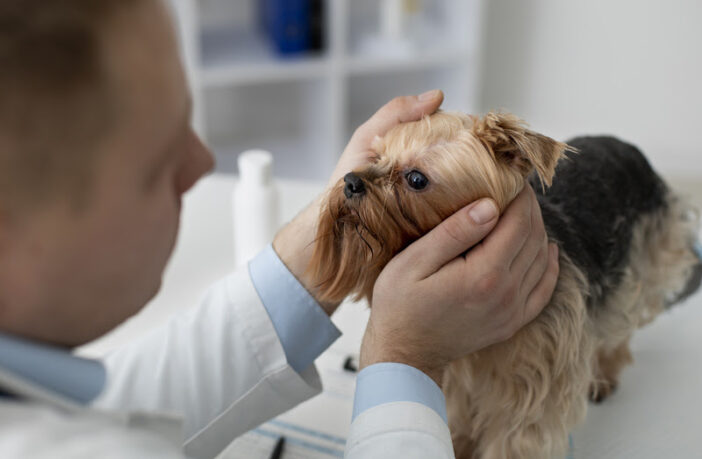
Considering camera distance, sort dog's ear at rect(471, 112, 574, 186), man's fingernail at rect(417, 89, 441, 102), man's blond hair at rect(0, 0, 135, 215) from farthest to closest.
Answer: man's fingernail at rect(417, 89, 441, 102)
dog's ear at rect(471, 112, 574, 186)
man's blond hair at rect(0, 0, 135, 215)

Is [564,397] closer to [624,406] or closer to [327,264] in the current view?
[624,406]

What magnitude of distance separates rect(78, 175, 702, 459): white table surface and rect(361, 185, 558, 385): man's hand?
0.29 m

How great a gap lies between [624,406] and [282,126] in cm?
267

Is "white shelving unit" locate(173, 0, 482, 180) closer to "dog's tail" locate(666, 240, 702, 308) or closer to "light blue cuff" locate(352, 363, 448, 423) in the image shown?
"dog's tail" locate(666, 240, 702, 308)

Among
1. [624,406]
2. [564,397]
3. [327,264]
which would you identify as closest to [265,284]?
[327,264]

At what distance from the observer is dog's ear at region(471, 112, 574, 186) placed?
834 millimetres

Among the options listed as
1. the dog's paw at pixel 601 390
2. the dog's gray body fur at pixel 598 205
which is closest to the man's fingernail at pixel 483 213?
the dog's gray body fur at pixel 598 205

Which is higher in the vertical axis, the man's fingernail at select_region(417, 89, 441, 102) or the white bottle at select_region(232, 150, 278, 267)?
the man's fingernail at select_region(417, 89, 441, 102)

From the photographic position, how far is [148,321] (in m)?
1.24

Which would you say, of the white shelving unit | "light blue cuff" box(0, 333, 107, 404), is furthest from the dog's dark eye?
the white shelving unit

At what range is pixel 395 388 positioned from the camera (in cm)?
75

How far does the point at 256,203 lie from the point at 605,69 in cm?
272

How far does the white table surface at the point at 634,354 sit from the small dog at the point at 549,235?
0.04 m

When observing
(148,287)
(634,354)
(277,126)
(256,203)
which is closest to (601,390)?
(634,354)
